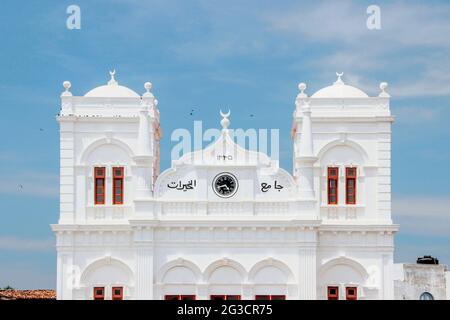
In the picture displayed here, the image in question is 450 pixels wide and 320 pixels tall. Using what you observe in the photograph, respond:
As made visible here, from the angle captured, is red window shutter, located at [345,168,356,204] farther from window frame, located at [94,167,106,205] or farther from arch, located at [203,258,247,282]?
window frame, located at [94,167,106,205]

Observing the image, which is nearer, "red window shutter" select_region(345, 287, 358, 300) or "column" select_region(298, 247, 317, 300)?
"column" select_region(298, 247, 317, 300)

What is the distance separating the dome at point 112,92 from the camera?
47.4m

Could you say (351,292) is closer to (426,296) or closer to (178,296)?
(426,296)

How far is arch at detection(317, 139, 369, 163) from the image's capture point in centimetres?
4662

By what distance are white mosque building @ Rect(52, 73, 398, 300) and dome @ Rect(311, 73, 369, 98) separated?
0.30m

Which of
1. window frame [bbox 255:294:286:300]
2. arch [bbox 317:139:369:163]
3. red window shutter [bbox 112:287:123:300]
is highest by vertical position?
arch [bbox 317:139:369:163]

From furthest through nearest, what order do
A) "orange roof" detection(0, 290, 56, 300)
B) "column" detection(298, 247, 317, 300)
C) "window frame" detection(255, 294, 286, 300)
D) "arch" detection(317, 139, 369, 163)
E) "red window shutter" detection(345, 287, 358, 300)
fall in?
"orange roof" detection(0, 290, 56, 300) → "arch" detection(317, 139, 369, 163) → "red window shutter" detection(345, 287, 358, 300) → "window frame" detection(255, 294, 286, 300) → "column" detection(298, 247, 317, 300)

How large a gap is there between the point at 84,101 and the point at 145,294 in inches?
342

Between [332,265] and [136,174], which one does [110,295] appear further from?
[332,265]

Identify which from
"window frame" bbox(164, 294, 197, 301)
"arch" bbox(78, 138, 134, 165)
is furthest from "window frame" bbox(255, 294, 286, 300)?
"arch" bbox(78, 138, 134, 165)

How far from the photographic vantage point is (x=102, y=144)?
46.8 metres

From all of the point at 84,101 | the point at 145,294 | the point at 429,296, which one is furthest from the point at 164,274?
the point at 429,296

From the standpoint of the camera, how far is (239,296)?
4509cm
